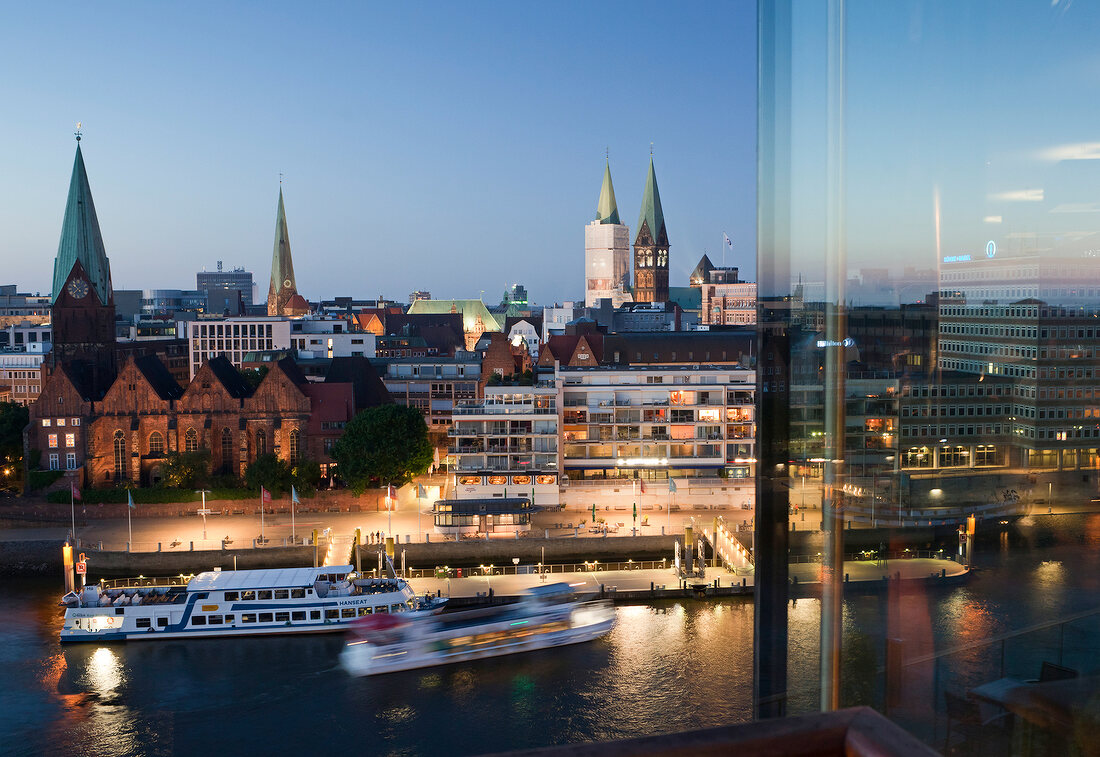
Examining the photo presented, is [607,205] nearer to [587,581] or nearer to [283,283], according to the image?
[283,283]

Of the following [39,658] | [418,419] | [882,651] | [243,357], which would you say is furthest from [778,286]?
[243,357]

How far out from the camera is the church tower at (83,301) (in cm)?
2138

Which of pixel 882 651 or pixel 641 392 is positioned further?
pixel 641 392

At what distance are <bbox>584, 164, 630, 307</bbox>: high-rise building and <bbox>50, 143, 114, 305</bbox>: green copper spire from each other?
4429 centimetres

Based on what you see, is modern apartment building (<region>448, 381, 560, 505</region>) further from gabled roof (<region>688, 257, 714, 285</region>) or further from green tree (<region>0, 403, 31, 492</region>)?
gabled roof (<region>688, 257, 714, 285</region>)

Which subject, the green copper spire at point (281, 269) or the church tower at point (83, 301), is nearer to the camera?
the church tower at point (83, 301)

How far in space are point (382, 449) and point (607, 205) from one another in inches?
1974

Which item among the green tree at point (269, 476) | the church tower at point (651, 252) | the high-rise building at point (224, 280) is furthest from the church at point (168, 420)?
the high-rise building at point (224, 280)

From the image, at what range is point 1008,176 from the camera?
1105 millimetres

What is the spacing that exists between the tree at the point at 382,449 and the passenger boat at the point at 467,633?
196 inches

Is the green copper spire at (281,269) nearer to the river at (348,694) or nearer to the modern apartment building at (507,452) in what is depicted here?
the modern apartment building at (507,452)

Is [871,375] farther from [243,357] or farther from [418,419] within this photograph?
[243,357]

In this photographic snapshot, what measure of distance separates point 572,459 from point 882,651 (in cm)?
1749

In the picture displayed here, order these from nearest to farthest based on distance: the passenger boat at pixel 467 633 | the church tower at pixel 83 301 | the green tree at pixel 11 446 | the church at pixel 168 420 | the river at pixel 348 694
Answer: the river at pixel 348 694, the passenger boat at pixel 467 633, the church at pixel 168 420, the green tree at pixel 11 446, the church tower at pixel 83 301
